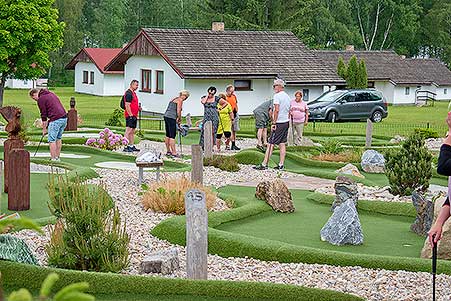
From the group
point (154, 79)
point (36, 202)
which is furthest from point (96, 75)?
point (36, 202)

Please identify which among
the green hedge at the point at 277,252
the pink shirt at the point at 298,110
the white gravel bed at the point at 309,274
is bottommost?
the white gravel bed at the point at 309,274

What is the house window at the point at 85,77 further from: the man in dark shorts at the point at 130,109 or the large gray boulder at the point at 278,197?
the large gray boulder at the point at 278,197

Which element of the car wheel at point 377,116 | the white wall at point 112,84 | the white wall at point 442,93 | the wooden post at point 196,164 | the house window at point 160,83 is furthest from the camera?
the white wall at point 442,93

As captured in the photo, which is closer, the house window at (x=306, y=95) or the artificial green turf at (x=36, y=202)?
the artificial green turf at (x=36, y=202)

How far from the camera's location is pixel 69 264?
8.67 meters

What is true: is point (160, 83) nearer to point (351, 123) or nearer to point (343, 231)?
point (351, 123)

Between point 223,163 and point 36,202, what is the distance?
5780 mm

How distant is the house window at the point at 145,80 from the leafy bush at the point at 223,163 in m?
24.8

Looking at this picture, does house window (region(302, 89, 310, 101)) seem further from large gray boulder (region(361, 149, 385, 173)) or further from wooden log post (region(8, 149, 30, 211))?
wooden log post (region(8, 149, 30, 211))

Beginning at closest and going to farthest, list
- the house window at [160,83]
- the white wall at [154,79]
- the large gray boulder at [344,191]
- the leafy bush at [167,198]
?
the leafy bush at [167,198], the large gray boulder at [344,191], the white wall at [154,79], the house window at [160,83]

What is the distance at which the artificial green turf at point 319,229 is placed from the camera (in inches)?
405

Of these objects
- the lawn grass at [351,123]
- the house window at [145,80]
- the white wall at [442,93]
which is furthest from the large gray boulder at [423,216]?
the white wall at [442,93]

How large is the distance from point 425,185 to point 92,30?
80385 millimetres

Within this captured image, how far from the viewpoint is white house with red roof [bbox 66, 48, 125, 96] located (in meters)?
65.4
